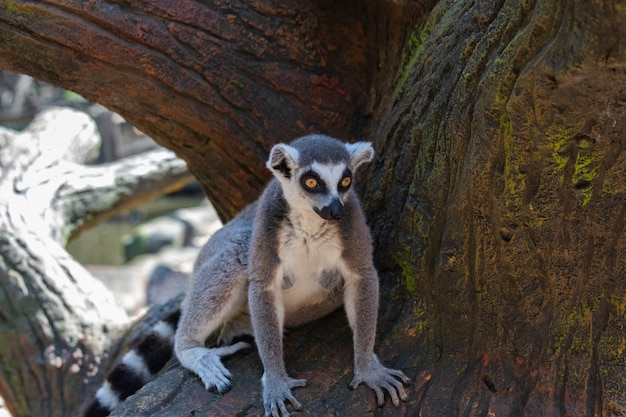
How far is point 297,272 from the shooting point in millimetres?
3307

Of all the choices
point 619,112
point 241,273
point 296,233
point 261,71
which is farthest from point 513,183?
point 261,71

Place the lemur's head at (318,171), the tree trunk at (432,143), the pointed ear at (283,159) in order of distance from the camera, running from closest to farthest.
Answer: the tree trunk at (432,143) → the lemur's head at (318,171) → the pointed ear at (283,159)

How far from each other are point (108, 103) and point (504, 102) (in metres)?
2.65

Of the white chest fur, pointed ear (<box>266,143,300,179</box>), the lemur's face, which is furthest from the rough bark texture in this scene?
the lemur's face

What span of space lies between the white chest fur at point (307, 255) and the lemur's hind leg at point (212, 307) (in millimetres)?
309

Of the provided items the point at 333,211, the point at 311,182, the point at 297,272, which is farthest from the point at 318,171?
the point at 297,272

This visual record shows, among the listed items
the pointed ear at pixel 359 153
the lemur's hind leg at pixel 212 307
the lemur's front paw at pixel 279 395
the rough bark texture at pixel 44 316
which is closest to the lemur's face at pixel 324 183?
the pointed ear at pixel 359 153

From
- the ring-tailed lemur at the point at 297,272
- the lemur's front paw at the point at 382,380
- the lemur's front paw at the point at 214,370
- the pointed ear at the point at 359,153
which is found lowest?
the lemur's front paw at the point at 214,370

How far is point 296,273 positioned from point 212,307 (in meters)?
0.55

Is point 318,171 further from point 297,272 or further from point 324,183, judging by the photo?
point 297,272

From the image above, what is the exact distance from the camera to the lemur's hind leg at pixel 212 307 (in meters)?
3.48

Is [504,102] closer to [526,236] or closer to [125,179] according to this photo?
[526,236]

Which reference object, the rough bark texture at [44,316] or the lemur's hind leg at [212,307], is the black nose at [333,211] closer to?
the lemur's hind leg at [212,307]

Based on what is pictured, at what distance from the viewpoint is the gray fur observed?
3.07 metres
